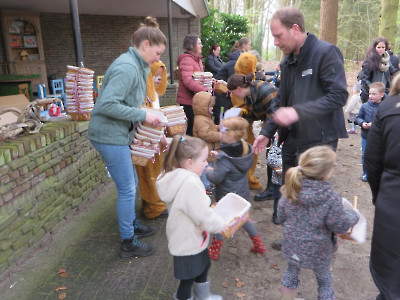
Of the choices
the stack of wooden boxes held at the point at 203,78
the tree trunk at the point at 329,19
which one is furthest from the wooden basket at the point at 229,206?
the tree trunk at the point at 329,19

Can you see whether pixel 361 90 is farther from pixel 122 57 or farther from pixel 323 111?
pixel 122 57

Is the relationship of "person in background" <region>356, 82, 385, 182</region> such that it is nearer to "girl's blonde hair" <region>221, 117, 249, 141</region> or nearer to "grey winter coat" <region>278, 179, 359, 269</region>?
"girl's blonde hair" <region>221, 117, 249, 141</region>

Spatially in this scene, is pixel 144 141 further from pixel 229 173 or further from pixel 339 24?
pixel 339 24

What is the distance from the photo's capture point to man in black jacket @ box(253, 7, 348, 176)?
2.54 m

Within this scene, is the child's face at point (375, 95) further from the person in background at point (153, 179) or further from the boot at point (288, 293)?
the boot at point (288, 293)

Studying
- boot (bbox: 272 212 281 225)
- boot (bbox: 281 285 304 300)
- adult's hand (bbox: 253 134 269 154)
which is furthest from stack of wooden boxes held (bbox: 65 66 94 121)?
boot (bbox: 281 285 304 300)

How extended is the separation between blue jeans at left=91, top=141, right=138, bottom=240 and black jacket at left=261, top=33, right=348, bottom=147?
59.2 inches

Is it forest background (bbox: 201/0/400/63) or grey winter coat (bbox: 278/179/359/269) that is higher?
forest background (bbox: 201/0/400/63)

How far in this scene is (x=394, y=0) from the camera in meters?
11.9

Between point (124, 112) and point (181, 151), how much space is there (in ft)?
2.34

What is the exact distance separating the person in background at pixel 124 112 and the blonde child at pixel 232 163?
643mm

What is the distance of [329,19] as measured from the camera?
9453 millimetres

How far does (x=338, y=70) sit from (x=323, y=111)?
35 centimetres

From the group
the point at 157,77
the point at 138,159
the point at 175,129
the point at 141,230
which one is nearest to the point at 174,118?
the point at 175,129
